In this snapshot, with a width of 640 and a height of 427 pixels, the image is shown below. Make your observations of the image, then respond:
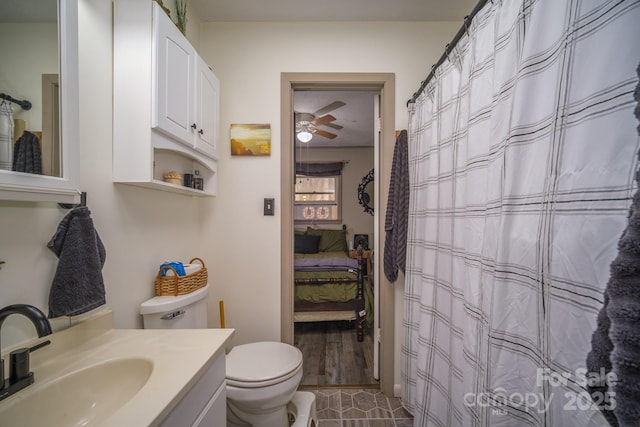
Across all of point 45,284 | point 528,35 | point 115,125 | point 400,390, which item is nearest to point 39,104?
point 115,125

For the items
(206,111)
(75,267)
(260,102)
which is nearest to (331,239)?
(260,102)

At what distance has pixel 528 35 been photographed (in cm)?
64

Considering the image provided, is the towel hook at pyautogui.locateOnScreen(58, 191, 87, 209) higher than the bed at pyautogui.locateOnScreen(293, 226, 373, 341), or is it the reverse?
the towel hook at pyautogui.locateOnScreen(58, 191, 87, 209)

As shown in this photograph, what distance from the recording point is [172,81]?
43.5 inches

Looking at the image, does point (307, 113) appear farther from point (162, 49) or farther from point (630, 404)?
point (630, 404)

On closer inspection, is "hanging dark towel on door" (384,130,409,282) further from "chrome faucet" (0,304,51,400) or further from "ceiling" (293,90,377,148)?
A: "chrome faucet" (0,304,51,400)

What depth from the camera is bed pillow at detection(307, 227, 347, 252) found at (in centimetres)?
421

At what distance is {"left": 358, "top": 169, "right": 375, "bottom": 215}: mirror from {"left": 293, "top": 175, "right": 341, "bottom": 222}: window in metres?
0.47

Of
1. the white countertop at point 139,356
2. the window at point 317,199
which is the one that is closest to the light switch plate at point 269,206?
the white countertop at point 139,356

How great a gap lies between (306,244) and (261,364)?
9.11 feet

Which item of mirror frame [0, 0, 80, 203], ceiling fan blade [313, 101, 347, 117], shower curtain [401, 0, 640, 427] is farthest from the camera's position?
ceiling fan blade [313, 101, 347, 117]

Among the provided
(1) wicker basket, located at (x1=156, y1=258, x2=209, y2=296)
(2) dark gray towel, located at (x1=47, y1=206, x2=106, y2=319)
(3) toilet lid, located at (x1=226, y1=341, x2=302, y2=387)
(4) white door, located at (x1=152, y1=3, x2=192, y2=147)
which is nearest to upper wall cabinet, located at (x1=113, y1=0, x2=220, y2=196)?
(4) white door, located at (x1=152, y1=3, x2=192, y2=147)

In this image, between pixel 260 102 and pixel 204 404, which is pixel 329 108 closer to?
pixel 260 102

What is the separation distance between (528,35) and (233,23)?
1.83 metres
